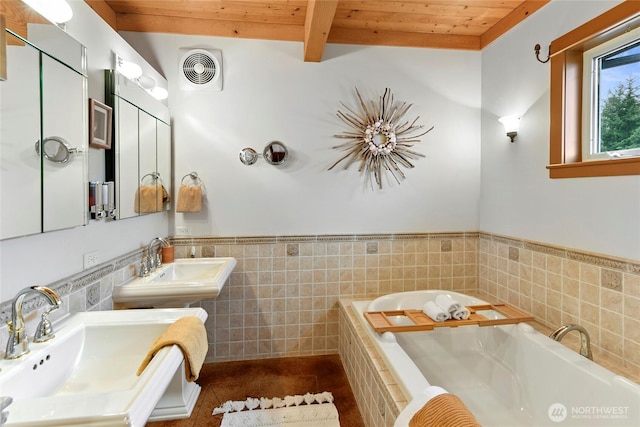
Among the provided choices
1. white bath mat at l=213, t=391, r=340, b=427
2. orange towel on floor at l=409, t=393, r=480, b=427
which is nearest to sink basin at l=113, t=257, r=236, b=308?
white bath mat at l=213, t=391, r=340, b=427

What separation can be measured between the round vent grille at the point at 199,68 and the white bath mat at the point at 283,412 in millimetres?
2327

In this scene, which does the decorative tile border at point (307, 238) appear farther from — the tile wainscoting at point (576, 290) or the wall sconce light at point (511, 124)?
the wall sconce light at point (511, 124)

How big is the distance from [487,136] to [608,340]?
5.43 ft

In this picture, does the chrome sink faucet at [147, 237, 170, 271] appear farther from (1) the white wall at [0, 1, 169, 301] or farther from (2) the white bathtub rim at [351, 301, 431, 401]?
(2) the white bathtub rim at [351, 301, 431, 401]

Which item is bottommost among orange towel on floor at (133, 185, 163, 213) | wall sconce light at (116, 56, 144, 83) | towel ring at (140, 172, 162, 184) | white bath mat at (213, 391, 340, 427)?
white bath mat at (213, 391, 340, 427)

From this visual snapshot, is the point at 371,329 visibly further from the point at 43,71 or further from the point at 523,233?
the point at 43,71

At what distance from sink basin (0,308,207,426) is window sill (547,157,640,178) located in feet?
7.17

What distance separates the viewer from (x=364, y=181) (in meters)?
2.61

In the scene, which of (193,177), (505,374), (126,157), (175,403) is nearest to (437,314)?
(505,374)

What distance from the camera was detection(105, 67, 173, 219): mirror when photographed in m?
1.72

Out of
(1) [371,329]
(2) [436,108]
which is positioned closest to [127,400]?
(1) [371,329]

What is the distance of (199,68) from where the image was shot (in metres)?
2.39

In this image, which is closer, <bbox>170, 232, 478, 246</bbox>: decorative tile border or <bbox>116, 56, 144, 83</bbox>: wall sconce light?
<bbox>116, 56, 144, 83</bbox>: wall sconce light

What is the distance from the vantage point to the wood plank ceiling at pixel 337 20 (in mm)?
2189
